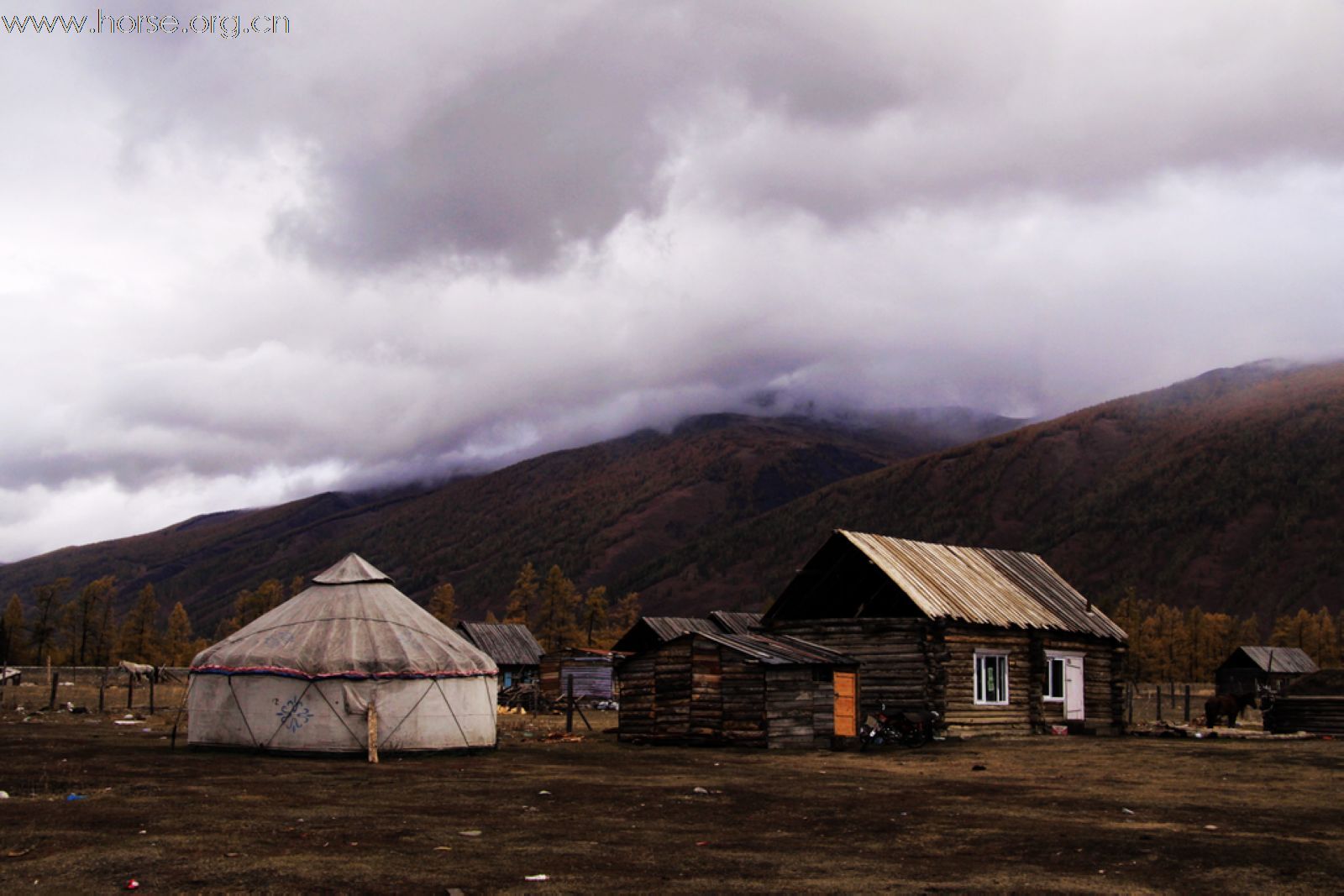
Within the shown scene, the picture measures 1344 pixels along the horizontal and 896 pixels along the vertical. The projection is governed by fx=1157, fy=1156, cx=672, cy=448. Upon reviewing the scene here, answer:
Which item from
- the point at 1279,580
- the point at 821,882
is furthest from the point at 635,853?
the point at 1279,580

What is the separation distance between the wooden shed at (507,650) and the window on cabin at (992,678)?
34.8 meters

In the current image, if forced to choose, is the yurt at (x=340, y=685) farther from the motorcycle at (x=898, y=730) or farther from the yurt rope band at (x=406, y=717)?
the motorcycle at (x=898, y=730)

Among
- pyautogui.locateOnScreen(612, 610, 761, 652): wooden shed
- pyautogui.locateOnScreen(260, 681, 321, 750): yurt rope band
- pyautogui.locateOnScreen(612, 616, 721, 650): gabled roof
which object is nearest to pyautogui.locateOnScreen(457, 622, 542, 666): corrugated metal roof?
pyautogui.locateOnScreen(612, 610, 761, 652): wooden shed

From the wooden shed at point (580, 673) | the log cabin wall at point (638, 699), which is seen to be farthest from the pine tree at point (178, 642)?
the log cabin wall at point (638, 699)

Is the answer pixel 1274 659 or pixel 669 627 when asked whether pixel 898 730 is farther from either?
pixel 1274 659

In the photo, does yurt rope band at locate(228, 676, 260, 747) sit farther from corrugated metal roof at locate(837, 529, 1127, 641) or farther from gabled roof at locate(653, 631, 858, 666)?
corrugated metal roof at locate(837, 529, 1127, 641)

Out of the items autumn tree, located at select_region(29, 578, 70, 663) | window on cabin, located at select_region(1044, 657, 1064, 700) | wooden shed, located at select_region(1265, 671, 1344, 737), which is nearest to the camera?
wooden shed, located at select_region(1265, 671, 1344, 737)

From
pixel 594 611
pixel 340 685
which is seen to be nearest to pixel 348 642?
pixel 340 685

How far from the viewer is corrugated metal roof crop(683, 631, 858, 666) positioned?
30.1 meters

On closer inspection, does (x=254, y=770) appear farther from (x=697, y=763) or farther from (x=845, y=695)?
(x=845, y=695)

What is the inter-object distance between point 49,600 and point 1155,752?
7855 centimetres

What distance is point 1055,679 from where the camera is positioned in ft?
132

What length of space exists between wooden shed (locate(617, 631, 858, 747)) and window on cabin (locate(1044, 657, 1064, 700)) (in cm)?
1041

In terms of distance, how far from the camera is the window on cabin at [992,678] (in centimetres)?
3628
